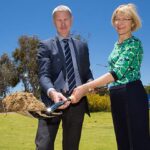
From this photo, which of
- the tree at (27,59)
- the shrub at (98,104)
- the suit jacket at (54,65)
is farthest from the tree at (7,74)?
the suit jacket at (54,65)

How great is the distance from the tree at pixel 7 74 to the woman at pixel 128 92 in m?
44.3

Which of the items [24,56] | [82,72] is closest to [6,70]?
[24,56]

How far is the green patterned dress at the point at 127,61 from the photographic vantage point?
3.94 m

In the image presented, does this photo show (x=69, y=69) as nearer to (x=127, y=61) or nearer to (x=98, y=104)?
(x=127, y=61)

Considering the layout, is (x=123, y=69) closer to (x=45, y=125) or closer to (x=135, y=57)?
(x=135, y=57)

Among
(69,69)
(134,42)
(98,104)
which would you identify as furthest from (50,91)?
(98,104)

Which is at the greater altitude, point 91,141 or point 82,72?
point 82,72

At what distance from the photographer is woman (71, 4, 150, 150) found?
391 centimetres

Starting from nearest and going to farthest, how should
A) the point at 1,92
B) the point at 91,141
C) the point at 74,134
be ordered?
1. the point at 74,134
2. the point at 91,141
3. the point at 1,92

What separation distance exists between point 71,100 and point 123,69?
541mm

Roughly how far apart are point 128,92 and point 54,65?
0.96 metres

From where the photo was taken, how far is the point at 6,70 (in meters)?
48.7

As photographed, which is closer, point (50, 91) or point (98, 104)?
point (50, 91)

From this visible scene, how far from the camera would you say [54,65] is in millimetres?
4555
